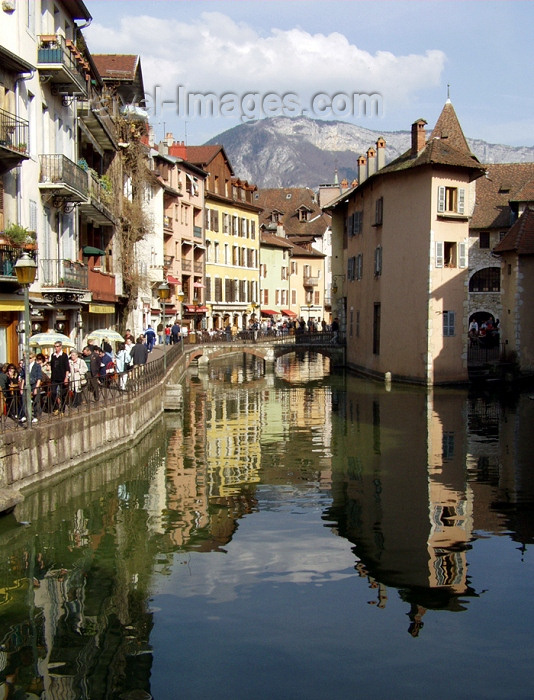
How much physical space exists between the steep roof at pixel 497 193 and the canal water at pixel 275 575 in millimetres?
37988

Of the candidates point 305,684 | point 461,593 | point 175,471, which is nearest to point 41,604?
point 305,684

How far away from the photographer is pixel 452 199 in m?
41.6

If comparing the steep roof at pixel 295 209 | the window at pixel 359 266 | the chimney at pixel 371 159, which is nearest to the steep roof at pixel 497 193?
the chimney at pixel 371 159

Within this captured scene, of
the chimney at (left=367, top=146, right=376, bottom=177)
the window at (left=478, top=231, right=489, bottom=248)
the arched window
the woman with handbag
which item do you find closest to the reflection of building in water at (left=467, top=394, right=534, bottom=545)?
the woman with handbag

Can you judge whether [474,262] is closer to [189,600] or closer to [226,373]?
[226,373]

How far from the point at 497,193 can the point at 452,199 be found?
897 inches

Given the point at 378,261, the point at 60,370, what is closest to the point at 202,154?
the point at 378,261

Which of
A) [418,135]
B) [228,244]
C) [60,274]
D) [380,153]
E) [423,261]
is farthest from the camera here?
[228,244]

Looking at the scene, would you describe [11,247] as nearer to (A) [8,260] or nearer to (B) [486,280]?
(A) [8,260]

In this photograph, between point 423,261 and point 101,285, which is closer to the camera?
point 101,285

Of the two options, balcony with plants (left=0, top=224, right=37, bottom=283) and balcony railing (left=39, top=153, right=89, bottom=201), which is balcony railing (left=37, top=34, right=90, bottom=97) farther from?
balcony with plants (left=0, top=224, right=37, bottom=283)

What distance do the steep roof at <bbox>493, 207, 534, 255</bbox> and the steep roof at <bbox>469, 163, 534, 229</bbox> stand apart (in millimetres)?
15736

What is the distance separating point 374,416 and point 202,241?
129ft

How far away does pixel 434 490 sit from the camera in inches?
792
